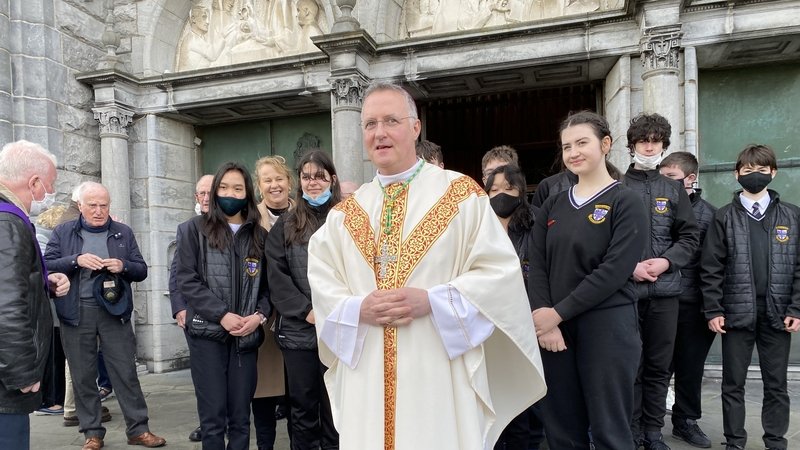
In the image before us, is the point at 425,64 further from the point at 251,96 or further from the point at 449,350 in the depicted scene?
the point at 449,350

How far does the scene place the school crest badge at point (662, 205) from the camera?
138 inches

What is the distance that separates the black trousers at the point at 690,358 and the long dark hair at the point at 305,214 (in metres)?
2.74

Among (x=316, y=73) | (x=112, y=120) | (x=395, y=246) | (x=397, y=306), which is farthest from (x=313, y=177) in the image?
(x=112, y=120)

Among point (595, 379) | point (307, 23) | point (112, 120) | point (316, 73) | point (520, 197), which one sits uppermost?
point (307, 23)

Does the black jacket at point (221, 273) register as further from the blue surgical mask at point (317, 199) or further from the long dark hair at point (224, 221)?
the blue surgical mask at point (317, 199)

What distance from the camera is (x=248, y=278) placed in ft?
11.6

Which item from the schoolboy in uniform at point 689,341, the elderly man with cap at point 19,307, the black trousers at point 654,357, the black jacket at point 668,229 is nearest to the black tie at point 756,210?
the schoolboy in uniform at point 689,341

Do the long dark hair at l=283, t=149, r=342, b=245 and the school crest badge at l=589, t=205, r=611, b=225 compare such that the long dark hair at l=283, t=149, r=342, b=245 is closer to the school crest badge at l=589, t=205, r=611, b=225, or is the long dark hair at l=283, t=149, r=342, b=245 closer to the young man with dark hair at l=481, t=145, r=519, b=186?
the young man with dark hair at l=481, t=145, r=519, b=186

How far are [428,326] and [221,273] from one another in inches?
76.5

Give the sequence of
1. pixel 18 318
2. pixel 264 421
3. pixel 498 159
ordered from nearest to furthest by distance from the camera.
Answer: pixel 18 318 < pixel 264 421 < pixel 498 159

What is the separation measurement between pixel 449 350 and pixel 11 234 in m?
2.04

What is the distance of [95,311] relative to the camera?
14.1 ft

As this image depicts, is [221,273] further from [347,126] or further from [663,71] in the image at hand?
[663,71]

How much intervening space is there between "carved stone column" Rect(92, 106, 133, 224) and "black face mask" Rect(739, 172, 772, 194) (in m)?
6.94
